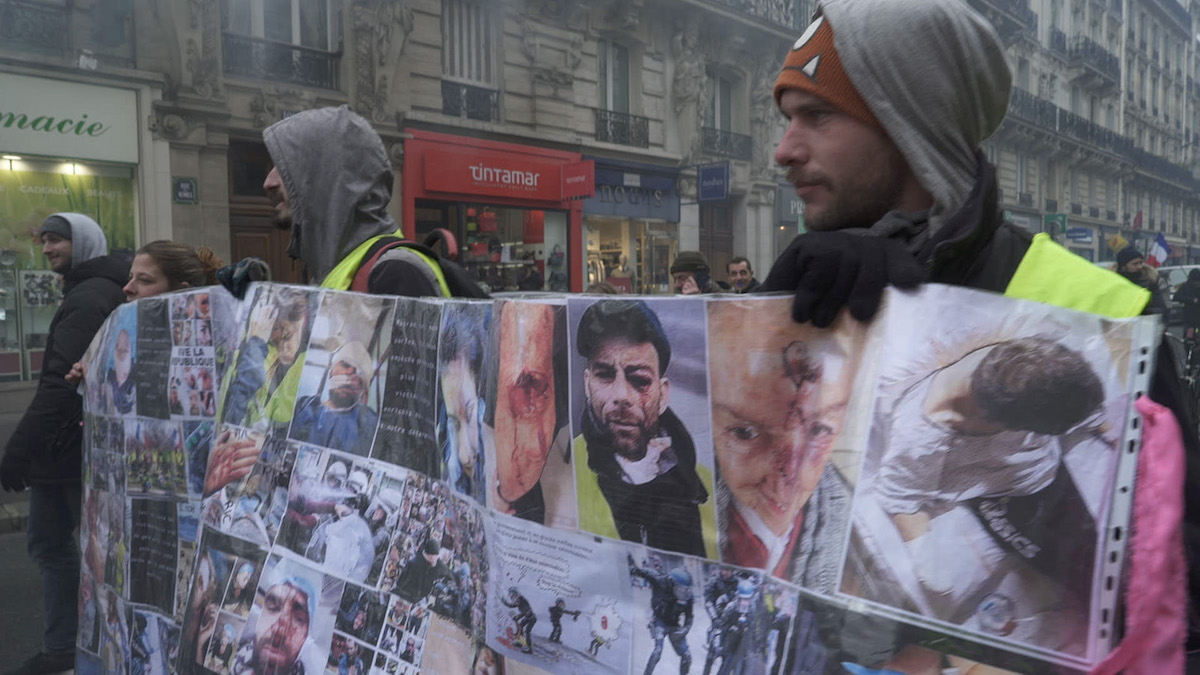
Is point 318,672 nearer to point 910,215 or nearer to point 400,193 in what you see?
point 910,215

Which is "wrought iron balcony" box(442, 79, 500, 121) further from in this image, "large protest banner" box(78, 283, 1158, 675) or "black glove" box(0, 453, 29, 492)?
"large protest banner" box(78, 283, 1158, 675)

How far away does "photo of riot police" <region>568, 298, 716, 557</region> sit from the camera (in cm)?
115

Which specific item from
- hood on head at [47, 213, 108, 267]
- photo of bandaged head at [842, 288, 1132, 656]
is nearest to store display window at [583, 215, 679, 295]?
hood on head at [47, 213, 108, 267]

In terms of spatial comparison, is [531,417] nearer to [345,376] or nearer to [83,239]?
[345,376]

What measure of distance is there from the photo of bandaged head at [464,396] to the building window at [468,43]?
13723mm

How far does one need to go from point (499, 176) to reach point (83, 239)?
11.4 meters

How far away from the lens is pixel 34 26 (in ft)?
31.5

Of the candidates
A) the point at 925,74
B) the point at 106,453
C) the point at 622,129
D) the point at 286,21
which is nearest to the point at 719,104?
the point at 622,129

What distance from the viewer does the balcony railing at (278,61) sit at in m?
11.6

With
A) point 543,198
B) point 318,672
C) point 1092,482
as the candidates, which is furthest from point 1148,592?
point 543,198

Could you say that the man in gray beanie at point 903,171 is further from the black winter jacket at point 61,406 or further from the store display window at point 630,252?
the store display window at point 630,252

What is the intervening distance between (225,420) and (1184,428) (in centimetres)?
178

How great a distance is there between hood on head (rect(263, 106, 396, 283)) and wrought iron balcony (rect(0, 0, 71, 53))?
9.12m

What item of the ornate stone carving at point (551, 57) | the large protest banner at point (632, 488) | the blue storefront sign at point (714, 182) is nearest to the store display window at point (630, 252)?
the blue storefront sign at point (714, 182)
